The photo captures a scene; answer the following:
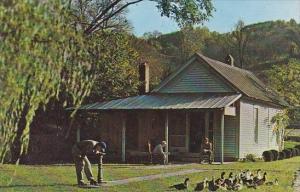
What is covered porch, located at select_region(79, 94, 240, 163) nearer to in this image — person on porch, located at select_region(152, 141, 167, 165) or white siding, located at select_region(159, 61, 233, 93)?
white siding, located at select_region(159, 61, 233, 93)

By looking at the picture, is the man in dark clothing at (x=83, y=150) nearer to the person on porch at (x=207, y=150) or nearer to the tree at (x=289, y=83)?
the person on porch at (x=207, y=150)

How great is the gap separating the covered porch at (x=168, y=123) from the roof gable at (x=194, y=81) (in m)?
0.62

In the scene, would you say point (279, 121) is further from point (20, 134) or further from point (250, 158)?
point (20, 134)

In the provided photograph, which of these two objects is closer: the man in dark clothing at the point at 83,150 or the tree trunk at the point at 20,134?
the tree trunk at the point at 20,134

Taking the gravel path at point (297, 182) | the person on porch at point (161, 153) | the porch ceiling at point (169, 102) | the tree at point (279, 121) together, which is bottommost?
the gravel path at point (297, 182)

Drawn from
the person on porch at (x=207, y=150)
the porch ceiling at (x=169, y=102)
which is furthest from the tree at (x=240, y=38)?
the person on porch at (x=207, y=150)

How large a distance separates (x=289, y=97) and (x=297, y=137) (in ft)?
47.0

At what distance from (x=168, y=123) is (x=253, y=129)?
228 inches

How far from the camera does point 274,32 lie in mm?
130500

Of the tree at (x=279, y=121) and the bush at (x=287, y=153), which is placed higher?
the tree at (x=279, y=121)

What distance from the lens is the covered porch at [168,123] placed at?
30703mm

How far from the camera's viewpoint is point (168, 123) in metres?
33.3

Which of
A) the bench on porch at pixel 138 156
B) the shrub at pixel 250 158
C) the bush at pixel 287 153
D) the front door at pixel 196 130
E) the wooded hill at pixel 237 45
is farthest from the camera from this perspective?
the wooded hill at pixel 237 45

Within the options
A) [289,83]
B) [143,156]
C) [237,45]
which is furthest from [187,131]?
[237,45]
